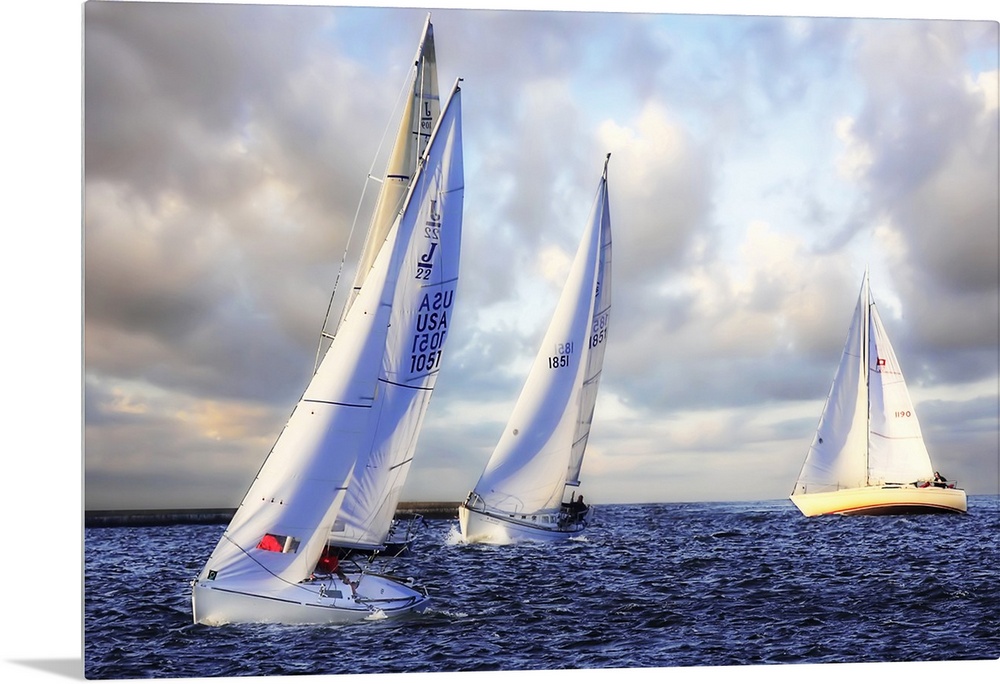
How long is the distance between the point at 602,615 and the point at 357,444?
114 inches

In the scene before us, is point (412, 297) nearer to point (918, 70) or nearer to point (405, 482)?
point (405, 482)

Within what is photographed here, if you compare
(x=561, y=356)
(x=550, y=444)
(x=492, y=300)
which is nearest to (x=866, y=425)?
(x=550, y=444)

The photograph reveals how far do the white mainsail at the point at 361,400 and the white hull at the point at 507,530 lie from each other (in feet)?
18.8

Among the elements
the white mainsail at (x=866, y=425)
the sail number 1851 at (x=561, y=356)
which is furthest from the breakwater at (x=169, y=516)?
the white mainsail at (x=866, y=425)

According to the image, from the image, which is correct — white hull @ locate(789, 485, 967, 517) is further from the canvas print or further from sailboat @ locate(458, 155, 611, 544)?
the canvas print

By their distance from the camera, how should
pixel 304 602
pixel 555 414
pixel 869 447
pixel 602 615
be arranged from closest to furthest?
1. pixel 304 602
2. pixel 602 615
3. pixel 555 414
4. pixel 869 447

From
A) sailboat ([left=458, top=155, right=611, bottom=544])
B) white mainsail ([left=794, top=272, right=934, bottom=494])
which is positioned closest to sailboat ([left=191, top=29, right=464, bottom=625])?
sailboat ([left=458, top=155, right=611, bottom=544])

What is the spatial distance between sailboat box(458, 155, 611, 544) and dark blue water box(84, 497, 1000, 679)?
2.18m

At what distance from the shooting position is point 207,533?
433 inches

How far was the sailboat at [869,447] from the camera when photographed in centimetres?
1399

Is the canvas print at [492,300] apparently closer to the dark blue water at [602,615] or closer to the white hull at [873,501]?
the dark blue water at [602,615]

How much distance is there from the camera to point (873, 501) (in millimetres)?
19547

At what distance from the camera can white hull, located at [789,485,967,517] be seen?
1769 cm

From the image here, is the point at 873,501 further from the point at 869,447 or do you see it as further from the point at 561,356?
the point at 561,356
